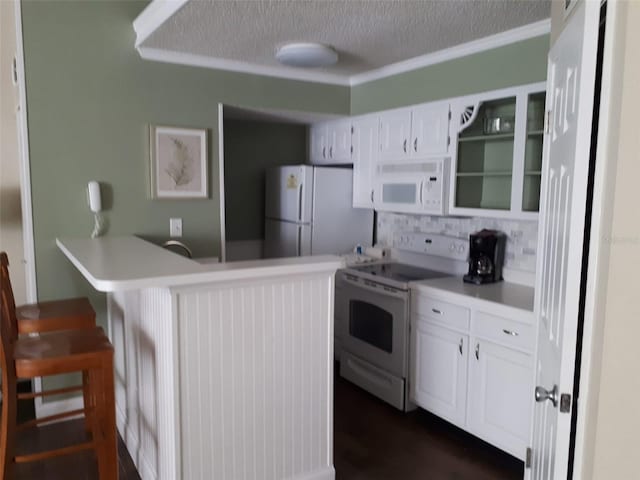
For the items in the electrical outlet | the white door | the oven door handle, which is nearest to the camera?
the white door

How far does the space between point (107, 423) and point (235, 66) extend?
2.46 metres

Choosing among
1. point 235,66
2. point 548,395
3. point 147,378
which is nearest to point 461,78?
point 235,66

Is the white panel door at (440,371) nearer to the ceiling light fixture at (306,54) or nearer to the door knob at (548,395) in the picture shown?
the door knob at (548,395)

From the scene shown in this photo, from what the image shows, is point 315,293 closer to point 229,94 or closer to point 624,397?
point 624,397

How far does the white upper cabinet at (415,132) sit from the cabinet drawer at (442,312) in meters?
0.97

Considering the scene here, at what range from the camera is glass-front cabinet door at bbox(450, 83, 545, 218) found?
2.80m

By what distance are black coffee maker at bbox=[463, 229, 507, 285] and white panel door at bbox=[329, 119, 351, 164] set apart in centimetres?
140

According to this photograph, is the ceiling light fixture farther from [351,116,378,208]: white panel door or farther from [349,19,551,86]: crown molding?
[351,116,378,208]: white panel door

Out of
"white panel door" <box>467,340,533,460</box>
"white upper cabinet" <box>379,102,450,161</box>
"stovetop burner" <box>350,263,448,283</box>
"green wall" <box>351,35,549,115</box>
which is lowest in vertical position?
"white panel door" <box>467,340,533,460</box>

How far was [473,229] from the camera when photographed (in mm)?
3465

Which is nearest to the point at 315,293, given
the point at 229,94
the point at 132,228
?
the point at 132,228

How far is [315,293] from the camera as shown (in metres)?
2.25

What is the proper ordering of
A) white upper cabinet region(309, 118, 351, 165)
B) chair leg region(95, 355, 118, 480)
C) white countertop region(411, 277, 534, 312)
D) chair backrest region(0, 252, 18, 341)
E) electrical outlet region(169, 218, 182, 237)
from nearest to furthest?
1. chair leg region(95, 355, 118, 480)
2. chair backrest region(0, 252, 18, 341)
3. white countertop region(411, 277, 534, 312)
4. electrical outlet region(169, 218, 182, 237)
5. white upper cabinet region(309, 118, 351, 165)

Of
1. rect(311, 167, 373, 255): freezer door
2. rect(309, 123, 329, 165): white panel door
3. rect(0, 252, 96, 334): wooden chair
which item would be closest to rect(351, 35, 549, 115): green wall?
rect(309, 123, 329, 165): white panel door
